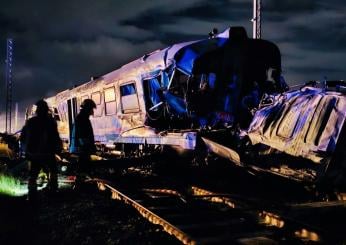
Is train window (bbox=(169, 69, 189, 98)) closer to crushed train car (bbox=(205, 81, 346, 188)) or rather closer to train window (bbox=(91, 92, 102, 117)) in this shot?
crushed train car (bbox=(205, 81, 346, 188))

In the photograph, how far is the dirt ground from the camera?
6137 mm

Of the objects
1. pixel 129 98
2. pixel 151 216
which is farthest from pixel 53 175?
pixel 129 98

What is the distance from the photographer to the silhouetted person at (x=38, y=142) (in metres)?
9.30

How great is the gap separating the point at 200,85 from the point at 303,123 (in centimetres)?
358

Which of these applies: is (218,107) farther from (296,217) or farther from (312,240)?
(312,240)

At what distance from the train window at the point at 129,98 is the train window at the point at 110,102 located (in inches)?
27.4

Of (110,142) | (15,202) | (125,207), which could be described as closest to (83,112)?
(15,202)

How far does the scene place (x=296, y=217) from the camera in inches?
258

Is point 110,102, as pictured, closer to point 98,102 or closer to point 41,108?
point 98,102

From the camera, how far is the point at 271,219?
20.9ft

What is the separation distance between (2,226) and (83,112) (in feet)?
12.8

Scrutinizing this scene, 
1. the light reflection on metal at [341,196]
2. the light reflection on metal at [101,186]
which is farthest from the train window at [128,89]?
the light reflection on metal at [341,196]

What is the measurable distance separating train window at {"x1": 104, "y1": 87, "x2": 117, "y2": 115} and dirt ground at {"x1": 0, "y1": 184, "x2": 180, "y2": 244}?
5520 mm

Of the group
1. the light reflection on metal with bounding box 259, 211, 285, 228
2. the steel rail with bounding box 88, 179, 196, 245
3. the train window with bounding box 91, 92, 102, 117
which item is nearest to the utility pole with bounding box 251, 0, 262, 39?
the train window with bounding box 91, 92, 102, 117
